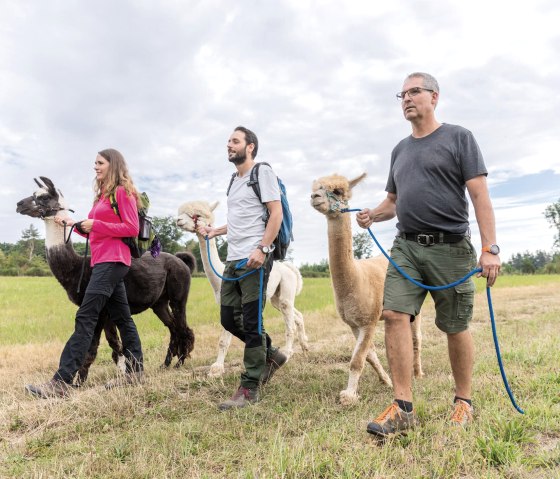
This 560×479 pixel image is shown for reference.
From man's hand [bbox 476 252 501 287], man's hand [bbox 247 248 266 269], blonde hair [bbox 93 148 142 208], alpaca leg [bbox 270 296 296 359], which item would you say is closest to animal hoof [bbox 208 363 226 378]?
alpaca leg [bbox 270 296 296 359]

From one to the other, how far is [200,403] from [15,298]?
17.6m

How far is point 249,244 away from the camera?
440 centimetres

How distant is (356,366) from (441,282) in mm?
1367

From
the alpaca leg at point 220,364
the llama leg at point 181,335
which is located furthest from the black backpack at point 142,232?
the llama leg at point 181,335

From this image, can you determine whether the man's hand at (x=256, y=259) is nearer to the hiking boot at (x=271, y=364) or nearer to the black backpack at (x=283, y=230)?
the black backpack at (x=283, y=230)

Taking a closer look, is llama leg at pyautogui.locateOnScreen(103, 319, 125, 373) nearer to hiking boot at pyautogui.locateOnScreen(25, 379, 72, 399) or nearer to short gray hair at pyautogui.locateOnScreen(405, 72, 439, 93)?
hiking boot at pyautogui.locateOnScreen(25, 379, 72, 399)

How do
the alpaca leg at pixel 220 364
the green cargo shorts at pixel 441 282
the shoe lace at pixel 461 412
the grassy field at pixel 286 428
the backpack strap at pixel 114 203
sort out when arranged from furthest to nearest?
1. the alpaca leg at pixel 220 364
2. the backpack strap at pixel 114 203
3. the green cargo shorts at pixel 441 282
4. the shoe lace at pixel 461 412
5. the grassy field at pixel 286 428

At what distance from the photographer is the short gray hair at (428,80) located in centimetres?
352

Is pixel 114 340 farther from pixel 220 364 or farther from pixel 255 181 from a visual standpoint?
pixel 255 181

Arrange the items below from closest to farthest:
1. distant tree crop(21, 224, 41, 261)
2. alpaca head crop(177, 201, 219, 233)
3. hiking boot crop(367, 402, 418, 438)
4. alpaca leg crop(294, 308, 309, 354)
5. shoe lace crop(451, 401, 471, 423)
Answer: hiking boot crop(367, 402, 418, 438) < shoe lace crop(451, 401, 471, 423) < alpaca head crop(177, 201, 219, 233) < alpaca leg crop(294, 308, 309, 354) < distant tree crop(21, 224, 41, 261)

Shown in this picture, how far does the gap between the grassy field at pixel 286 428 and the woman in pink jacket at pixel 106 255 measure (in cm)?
40

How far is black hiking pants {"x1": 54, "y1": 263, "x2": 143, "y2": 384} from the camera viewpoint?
177 inches

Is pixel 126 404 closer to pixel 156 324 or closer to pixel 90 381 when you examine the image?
pixel 90 381

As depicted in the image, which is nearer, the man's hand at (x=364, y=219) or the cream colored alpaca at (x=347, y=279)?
the man's hand at (x=364, y=219)
